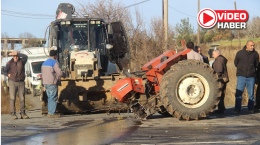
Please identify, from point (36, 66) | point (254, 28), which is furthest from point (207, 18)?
point (254, 28)

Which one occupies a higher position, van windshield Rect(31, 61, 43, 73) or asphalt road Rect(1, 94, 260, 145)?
van windshield Rect(31, 61, 43, 73)

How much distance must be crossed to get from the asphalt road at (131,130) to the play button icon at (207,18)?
1592 cm

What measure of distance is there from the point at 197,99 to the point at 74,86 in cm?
346

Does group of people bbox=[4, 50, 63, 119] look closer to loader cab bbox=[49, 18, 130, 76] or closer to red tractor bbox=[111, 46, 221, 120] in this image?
loader cab bbox=[49, 18, 130, 76]

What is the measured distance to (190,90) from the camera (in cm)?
1163

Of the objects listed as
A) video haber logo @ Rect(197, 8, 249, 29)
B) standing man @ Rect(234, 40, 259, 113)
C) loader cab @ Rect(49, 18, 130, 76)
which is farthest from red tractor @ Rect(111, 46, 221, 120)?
video haber logo @ Rect(197, 8, 249, 29)

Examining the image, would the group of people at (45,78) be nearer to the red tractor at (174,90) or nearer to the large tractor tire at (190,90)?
the red tractor at (174,90)

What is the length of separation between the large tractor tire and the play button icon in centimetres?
1707

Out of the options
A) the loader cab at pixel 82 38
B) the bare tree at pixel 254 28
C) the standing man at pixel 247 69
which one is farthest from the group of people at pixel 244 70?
the bare tree at pixel 254 28

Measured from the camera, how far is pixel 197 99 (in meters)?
11.6

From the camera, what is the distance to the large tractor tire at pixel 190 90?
1138 centimetres

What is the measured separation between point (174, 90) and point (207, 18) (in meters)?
18.3

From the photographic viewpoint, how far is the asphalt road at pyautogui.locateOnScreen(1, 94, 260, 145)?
30.1 feet

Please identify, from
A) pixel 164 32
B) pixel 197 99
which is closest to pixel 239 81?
pixel 197 99
